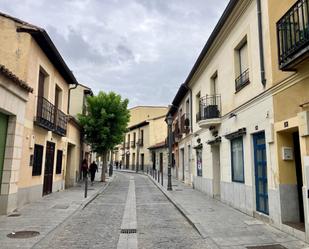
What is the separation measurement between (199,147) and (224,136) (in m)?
4.53

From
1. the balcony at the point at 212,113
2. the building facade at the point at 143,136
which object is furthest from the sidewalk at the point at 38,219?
the building facade at the point at 143,136

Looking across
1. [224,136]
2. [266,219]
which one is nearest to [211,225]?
[266,219]

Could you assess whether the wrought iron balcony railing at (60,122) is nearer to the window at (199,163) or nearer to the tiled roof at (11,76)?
the tiled roof at (11,76)

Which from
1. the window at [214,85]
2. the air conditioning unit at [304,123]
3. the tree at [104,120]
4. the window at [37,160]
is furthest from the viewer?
the tree at [104,120]

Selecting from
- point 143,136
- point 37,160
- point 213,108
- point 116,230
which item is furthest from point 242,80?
point 143,136

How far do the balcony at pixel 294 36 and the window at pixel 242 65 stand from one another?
2956 mm

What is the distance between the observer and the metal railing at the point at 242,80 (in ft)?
31.9

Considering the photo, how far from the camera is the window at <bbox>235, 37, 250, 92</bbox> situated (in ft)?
32.6

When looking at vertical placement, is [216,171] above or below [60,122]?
below

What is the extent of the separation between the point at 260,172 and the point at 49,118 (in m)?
8.91

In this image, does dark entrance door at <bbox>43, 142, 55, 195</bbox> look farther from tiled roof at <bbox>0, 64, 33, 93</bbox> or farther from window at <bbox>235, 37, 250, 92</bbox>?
window at <bbox>235, 37, 250, 92</bbox>

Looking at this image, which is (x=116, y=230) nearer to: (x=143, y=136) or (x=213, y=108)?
(x=213, y=108)

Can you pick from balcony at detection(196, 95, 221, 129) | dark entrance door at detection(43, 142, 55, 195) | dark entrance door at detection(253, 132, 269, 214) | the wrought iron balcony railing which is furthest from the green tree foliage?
dark entrance door at detection(253, 132, 269, 214)

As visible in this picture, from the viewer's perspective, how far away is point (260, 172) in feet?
28.5
